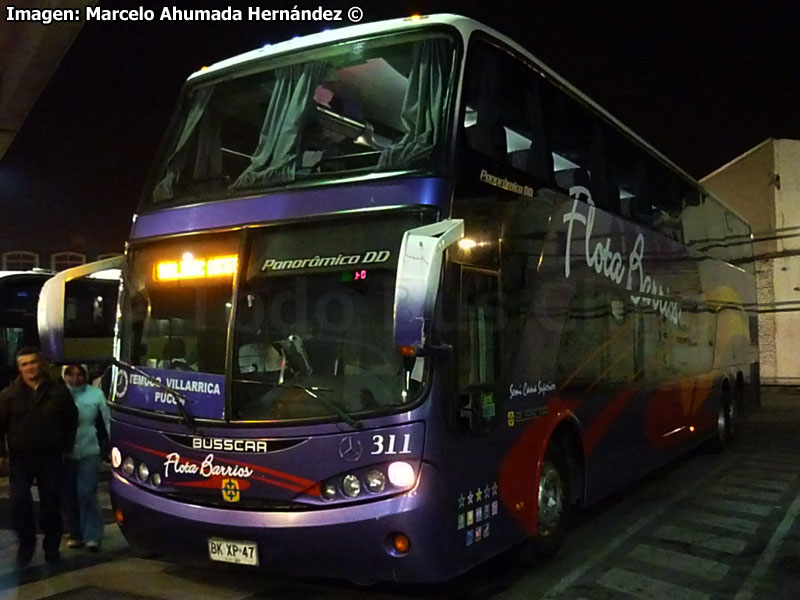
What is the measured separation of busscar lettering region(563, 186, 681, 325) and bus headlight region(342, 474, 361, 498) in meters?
2.81

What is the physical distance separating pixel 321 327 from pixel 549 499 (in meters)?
2.62

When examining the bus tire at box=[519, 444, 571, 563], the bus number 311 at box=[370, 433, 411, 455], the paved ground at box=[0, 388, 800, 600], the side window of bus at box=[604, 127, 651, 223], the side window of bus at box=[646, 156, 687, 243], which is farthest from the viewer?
the side window of bus at box=[646, 156, 687, 243]

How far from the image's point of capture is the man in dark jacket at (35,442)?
6219 millimetres

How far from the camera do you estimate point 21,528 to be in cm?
632

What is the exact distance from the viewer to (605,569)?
6117mm

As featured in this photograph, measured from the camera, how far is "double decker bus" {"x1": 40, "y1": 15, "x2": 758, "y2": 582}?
15.4 feet

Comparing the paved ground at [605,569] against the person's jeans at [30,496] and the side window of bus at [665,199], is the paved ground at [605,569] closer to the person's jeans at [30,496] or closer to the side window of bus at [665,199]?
the person's jeans at [30,496]

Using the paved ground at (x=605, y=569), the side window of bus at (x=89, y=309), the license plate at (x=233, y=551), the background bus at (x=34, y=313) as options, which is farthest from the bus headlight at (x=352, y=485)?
the side window of bus at (x=89, y=309)

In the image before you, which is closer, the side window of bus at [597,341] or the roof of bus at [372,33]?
the roof of bus at [372,33]

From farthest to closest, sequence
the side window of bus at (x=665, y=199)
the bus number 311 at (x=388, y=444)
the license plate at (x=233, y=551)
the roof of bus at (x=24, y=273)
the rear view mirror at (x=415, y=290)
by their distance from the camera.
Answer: the roof of bus at (x=24, y=273), the side window of bus at (x=665, y=199), the license plate at (x=233, y=551), the bus number 311 at (x=388, y=444), the rear view mirror at (x=415, y=290)

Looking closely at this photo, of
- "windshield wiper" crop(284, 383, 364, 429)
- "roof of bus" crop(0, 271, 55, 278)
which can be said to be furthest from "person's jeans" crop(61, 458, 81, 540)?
"roof of bus" crop(0, 271, 55, 278)

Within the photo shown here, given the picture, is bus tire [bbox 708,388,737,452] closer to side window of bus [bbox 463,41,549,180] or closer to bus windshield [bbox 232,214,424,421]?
side window of bus [bbox 463,41,549,180]

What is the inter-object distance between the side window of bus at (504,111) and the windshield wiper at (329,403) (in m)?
1.93

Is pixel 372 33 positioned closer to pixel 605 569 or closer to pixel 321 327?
pixel 321 327
